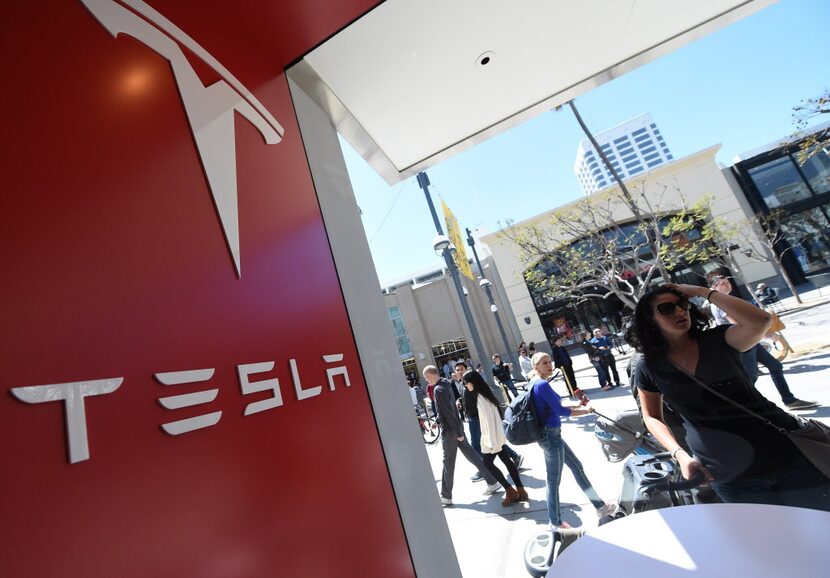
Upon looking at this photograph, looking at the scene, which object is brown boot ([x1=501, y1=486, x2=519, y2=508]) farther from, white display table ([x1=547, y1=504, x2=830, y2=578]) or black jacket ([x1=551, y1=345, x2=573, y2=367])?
black jacket ([x1=551, y1=345, x2=573, y2=367])

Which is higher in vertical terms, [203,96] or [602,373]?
[203,96]

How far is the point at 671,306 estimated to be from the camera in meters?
2.13

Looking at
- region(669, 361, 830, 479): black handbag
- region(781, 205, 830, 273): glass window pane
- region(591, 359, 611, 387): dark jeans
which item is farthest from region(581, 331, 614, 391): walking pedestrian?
region(781, 205, 830, 273): glass window pane

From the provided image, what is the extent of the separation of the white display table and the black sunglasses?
100cm

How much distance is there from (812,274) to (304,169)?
30171mm

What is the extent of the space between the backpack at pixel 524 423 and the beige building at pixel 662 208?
1588 centimetres

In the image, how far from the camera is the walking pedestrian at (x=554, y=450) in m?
3.54

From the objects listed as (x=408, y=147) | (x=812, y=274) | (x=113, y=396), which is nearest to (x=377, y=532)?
(x=113, y=396)

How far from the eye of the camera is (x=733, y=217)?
21.2 meters

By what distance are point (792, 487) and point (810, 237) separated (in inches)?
1114

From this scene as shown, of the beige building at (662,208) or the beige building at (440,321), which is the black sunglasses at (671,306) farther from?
the beige building at (440,321)

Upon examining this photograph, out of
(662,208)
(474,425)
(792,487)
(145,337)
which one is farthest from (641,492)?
(662,208)

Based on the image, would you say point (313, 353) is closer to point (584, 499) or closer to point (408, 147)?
point (408, 147)

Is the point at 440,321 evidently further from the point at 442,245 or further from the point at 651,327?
the point at 651,327
